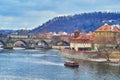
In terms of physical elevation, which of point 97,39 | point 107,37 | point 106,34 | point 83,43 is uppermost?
point 106,34

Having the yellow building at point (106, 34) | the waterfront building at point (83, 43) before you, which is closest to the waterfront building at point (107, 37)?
the yellow building at point (106, 34)

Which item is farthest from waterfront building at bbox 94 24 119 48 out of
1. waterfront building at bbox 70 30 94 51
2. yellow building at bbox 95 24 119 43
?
waterfront building at bbox 70 30 94 51

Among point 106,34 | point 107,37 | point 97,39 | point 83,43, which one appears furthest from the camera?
point 83,43

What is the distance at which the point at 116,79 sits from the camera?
77.8 meters

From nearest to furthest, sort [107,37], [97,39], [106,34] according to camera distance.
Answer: [97,39], [107,37], [106,34]

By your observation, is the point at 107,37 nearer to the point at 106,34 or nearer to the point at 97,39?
the point at 106,34

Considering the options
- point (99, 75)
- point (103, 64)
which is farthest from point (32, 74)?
point (103, 64)

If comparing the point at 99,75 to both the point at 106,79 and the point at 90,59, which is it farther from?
the point at 90,59

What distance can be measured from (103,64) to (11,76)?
26.0 metres

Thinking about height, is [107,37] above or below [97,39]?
above

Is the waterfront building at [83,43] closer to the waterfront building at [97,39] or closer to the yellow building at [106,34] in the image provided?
the waterfront building at [97,39]

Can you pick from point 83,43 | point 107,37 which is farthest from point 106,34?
point 83,43

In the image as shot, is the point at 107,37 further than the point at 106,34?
No

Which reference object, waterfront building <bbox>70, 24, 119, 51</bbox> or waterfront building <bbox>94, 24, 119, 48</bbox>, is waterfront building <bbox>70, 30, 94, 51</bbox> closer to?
waterfront building <bbox>70, 24, 119, 51</bbox>
